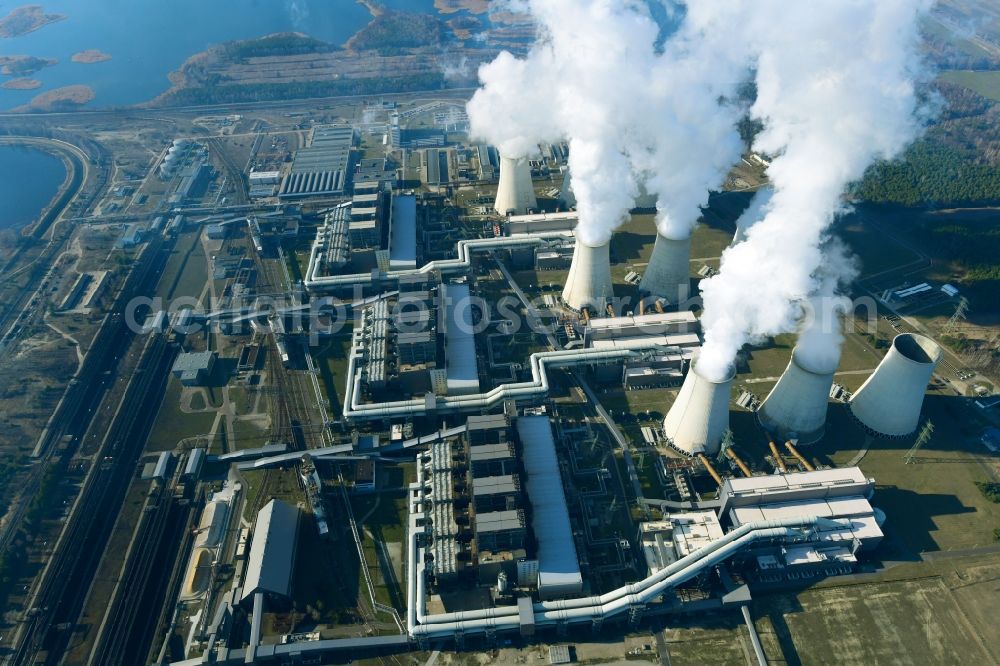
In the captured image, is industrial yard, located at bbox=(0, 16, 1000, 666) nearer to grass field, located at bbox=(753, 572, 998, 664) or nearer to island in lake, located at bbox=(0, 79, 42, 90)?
grass field, located at bbox=(753, 572, 998, 664)

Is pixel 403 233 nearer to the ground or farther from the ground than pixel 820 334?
farther from the ground

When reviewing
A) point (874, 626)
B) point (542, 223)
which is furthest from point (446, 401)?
point (874, 626)

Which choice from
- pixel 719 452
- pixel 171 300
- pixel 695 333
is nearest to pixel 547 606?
pixel 719 452

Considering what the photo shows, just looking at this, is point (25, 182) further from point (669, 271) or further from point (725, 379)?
point (725, 379)

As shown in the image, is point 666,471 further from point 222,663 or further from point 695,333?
point 222,663

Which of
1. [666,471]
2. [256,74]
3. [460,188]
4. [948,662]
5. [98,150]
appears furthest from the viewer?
[256,74]

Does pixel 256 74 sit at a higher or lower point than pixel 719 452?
higher
